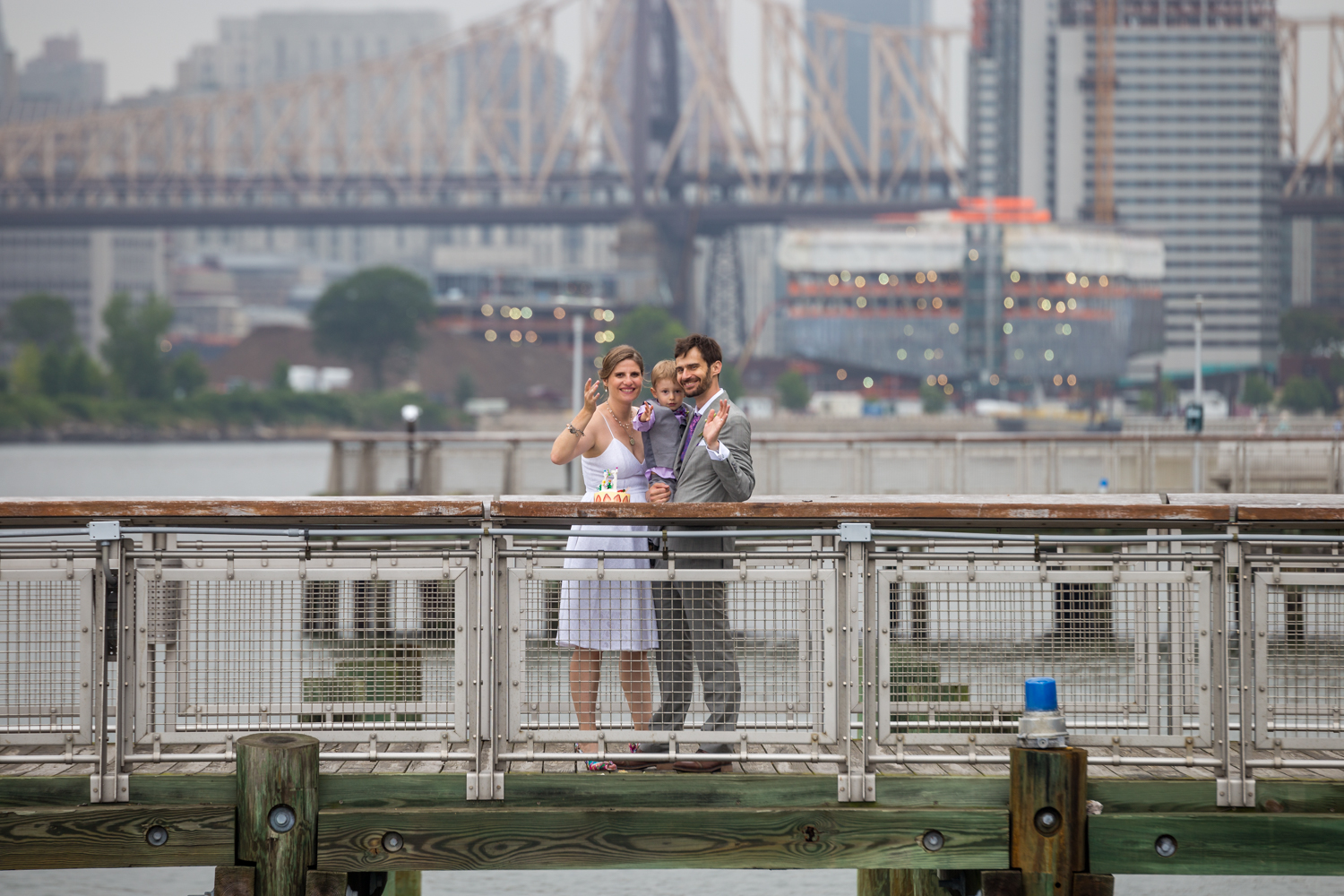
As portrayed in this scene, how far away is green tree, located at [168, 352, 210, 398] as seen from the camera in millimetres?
114250

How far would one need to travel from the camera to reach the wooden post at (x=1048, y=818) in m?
5.21

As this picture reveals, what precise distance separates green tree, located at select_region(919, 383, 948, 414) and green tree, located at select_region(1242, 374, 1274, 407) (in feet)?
95.5

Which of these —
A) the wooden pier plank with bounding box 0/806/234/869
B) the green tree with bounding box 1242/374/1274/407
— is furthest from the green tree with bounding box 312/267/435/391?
the wooden pier plank with bounding box 0/806/234/869

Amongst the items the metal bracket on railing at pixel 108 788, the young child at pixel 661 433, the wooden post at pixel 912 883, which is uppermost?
the young child at pixel 661 433

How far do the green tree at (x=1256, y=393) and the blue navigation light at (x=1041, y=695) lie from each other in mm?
134434

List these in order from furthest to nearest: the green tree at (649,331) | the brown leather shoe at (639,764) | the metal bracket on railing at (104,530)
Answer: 1. the green tree at (649,331)
2. the brown leather shoe at (639,764)
3. the metal bracket on railing at (104,530)

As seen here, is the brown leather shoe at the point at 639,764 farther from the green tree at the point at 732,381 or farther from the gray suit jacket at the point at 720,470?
the green tree at the point at 732,381

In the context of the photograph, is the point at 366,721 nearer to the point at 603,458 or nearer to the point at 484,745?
the point at 484,745

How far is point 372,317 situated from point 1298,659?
129922 mm

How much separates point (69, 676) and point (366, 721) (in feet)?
3.25

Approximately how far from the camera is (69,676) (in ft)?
17.2

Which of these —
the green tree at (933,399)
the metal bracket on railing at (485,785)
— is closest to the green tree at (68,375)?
the green tree at (933,399)

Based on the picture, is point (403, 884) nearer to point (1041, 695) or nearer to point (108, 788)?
point (108, 788)

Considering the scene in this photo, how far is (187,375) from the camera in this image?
115m
